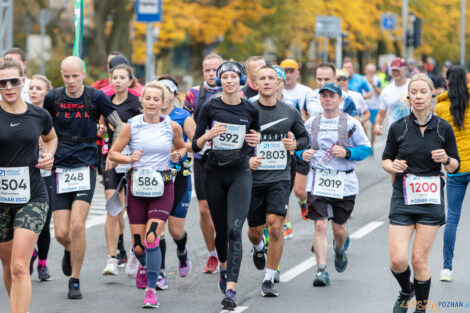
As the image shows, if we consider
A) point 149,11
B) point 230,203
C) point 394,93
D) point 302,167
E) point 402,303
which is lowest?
point 402,303

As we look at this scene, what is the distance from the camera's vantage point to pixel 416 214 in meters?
6.93

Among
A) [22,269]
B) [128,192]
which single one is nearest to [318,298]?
[128,192]

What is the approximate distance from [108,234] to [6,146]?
9.09ft

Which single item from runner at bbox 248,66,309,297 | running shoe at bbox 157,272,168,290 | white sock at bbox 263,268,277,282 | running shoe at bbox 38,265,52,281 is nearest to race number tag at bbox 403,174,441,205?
runner at bbox 248,66,309,297

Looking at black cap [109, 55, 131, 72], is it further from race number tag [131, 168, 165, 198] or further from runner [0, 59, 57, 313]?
runner [0, 59, 57, 313]

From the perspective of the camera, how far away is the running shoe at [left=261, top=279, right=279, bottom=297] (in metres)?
8.08

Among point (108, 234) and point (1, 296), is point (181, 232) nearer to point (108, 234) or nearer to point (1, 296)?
point (108, 234)

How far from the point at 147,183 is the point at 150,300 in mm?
945

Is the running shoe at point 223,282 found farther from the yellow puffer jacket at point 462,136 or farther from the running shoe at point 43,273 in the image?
the yellow puffer jacket at point 462,136

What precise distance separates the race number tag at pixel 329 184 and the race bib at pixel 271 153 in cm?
60

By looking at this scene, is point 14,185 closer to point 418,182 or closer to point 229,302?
point 229,302

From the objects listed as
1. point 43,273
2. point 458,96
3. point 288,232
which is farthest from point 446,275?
point 43,273

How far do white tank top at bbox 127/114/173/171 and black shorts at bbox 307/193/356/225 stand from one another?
1.58 m

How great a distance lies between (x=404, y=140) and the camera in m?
7.00
